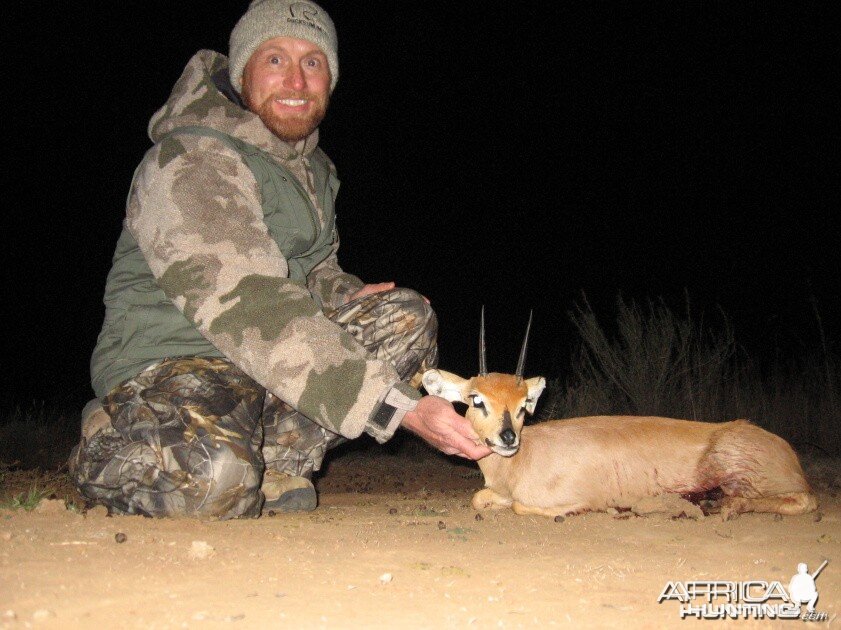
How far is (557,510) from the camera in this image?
16.8 feet

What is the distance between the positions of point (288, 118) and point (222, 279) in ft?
5.33

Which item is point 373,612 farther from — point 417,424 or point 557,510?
point 557,510

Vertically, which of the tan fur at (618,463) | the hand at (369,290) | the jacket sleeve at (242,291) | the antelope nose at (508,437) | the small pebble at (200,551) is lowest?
the tan fur at (618,463)

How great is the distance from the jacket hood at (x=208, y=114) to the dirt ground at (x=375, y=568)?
234cm

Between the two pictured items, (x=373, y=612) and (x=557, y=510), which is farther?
(x=557, y=510)

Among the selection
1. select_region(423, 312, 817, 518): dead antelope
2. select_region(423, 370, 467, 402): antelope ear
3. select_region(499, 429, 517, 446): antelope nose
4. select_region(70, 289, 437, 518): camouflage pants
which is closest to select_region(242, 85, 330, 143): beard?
select_region(70, 289, 437, 518): camouflage pants

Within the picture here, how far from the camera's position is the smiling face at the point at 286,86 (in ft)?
15.5

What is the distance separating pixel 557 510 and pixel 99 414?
3.17m

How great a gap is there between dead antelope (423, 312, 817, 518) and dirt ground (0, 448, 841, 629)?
67 cm

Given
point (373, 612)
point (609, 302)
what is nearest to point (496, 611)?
point (373, 612)

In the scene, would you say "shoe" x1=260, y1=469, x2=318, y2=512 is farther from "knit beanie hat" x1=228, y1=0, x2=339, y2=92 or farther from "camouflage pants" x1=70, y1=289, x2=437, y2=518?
"knit beanie hat" x1=228, y1=0, x2=339, y2=92

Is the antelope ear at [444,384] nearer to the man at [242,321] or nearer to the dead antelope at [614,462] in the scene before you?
the dead antelope at [614,462]

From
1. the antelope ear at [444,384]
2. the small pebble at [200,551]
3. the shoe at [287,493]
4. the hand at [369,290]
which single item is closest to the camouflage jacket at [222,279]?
the hand at [369,290]

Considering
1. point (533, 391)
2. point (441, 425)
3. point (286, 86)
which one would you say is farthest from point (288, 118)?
point (533, 391)
